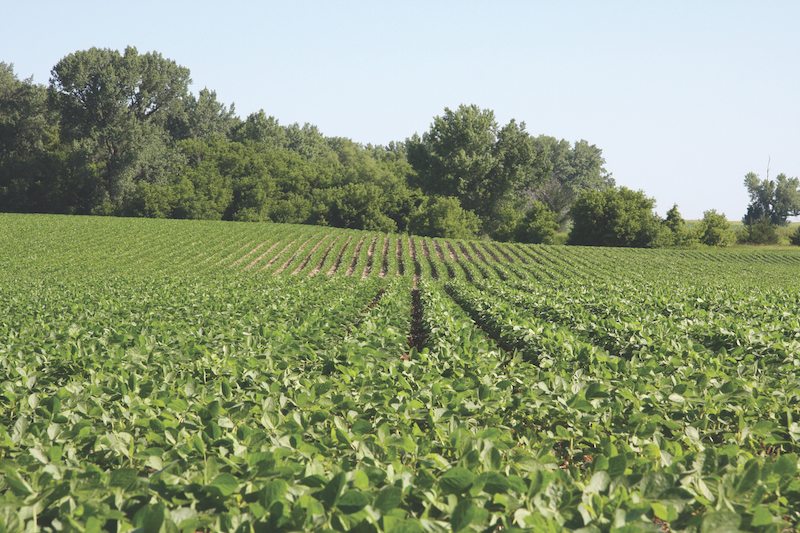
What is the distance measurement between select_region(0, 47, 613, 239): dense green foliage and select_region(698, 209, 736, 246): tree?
23.3 metres

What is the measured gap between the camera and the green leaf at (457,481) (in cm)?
247

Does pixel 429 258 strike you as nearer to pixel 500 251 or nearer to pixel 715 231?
pixel 500 251

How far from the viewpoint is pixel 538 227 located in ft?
254

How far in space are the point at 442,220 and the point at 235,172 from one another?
29.1 meters

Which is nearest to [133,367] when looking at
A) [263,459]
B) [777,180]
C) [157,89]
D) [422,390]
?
[422,390]

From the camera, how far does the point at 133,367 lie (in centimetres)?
575

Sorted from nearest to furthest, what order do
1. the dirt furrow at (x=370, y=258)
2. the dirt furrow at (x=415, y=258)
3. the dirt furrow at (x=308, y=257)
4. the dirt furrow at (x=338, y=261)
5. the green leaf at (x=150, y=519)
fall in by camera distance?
the green leaf at (x=150, y=519)
the dirt furrow at (x=415, y=258)
the dirt furrow at (x=370, y=258)
the dirt furrow at (x=338, y=261)
the dirt furrow at (x=308, y=257)

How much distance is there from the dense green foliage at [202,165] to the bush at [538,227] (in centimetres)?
86

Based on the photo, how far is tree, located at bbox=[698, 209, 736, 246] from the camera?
77.2 m

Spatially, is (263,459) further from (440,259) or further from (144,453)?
(440,259)

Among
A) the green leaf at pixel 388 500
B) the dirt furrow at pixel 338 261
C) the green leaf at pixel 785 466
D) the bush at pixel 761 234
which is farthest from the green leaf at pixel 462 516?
the bush at pixel 761 234

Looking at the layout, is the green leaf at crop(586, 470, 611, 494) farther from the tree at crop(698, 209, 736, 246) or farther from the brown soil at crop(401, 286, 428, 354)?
the tree at crop(698, 209, 736, 246)

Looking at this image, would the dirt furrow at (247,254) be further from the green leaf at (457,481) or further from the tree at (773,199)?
the tree at (773,199)

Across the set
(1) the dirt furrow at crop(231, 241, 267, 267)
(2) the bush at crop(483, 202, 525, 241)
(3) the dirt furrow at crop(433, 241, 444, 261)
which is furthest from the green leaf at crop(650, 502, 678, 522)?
(2) the bush at crop(483, 202, 525, 241)
